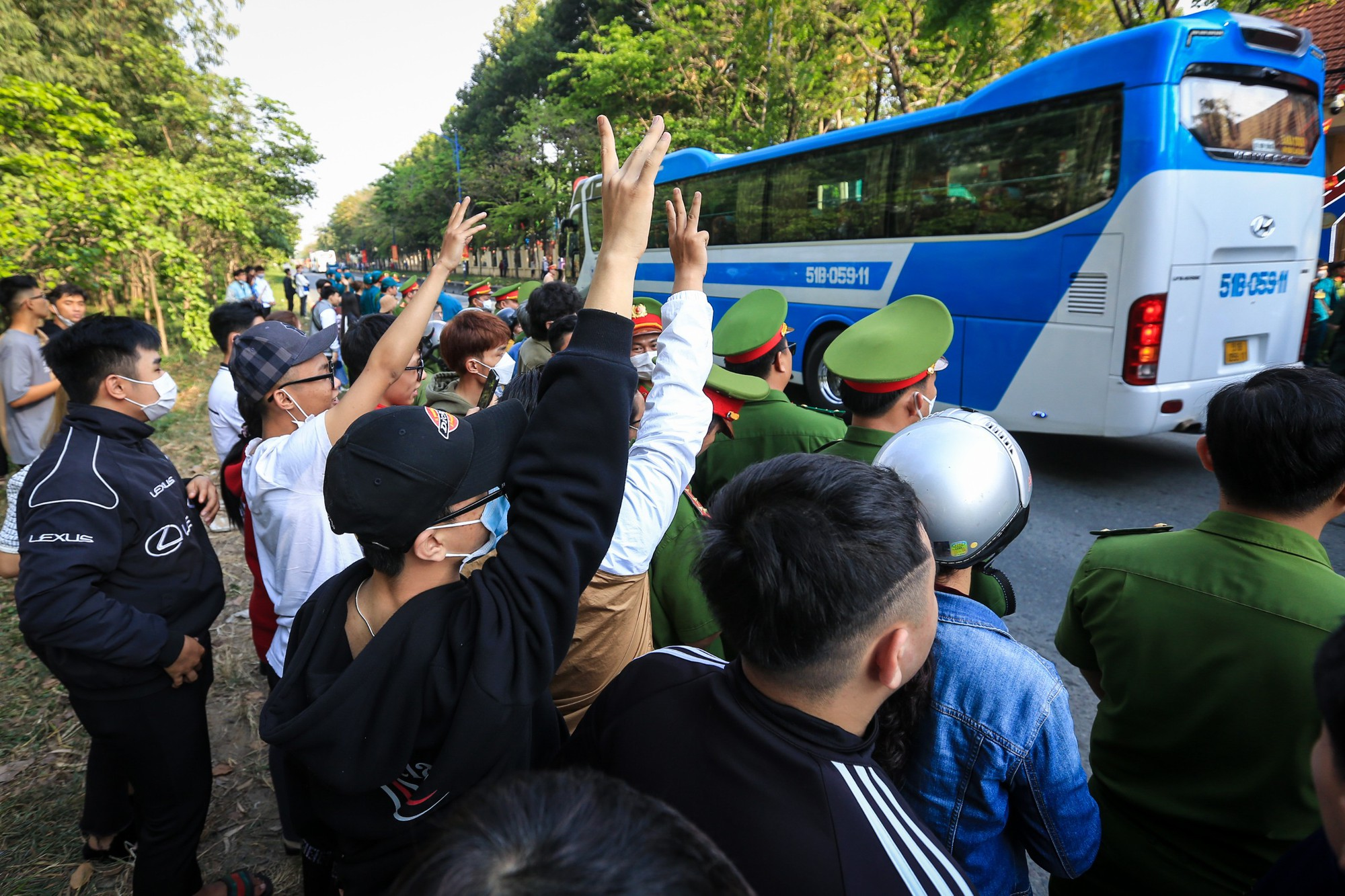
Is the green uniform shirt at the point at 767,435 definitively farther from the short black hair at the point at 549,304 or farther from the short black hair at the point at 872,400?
the short black hair at the point at 549,304

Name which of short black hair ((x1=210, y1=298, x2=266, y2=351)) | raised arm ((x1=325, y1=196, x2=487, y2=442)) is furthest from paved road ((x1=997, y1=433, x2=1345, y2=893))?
short black hair ((x1=210, y1=298, x2=266, y2=351))

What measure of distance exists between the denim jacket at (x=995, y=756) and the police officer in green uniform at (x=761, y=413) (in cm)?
159

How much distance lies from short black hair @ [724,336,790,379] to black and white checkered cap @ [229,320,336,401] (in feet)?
5.67

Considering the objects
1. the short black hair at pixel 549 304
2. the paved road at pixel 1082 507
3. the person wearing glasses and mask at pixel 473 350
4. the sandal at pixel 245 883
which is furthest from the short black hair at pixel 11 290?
the paved road at pixel 1082 507

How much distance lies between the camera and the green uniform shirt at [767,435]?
9.51 ft

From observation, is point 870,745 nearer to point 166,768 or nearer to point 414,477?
point 414,477

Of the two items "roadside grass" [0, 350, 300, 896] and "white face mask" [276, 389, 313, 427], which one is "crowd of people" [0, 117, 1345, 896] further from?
"roadside grass" [0, 350, 300, 896]

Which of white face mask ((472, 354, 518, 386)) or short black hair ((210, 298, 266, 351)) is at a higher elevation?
short black hair ((210, 298, 266, 351))

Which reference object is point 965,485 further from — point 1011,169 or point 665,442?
point 1011,169

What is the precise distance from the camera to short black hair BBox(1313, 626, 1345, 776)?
2.28 feet

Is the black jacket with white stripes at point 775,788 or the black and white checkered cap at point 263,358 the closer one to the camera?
the black jacket with white stripes at point 775,788

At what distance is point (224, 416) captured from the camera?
3725 mm

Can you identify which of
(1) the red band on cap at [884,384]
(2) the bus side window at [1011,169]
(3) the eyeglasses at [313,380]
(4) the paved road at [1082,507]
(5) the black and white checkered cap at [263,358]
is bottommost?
(4) the paved road at [1082,507]

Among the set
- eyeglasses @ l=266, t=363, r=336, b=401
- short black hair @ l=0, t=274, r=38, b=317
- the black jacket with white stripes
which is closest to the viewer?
the black jacket with white stripes
